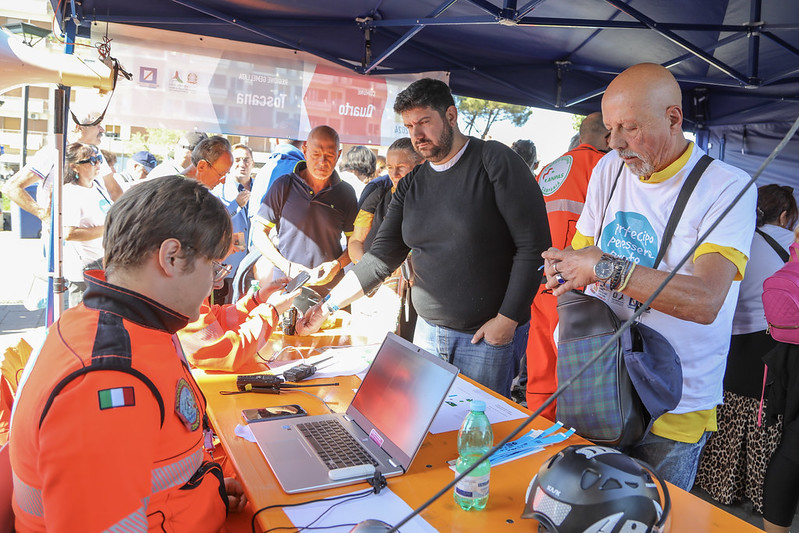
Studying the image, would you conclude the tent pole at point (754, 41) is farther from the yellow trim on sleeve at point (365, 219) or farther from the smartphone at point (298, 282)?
the smartphone at point (298, 282)

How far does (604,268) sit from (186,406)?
102 centimetres

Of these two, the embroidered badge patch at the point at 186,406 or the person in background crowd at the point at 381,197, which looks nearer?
the embroidered badge patch at the point at 186,406

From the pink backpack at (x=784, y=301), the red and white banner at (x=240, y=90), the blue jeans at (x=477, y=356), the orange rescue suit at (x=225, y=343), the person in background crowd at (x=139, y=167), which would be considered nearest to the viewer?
the orange rescue suit at (x=225, y=343)

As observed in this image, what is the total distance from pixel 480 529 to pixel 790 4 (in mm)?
4086

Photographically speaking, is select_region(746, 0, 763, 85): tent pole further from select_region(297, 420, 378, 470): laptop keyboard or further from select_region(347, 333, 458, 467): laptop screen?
select_region(297, 420, 378, 470): laptop keyboard

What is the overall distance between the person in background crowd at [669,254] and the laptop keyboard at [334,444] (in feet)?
2.25

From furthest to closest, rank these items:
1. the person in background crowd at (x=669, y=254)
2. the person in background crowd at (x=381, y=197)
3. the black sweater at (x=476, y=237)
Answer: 1. the person in background crowd at (x=381, y=197)
2. the black sweater at (x=476, y=237)
3. the person in background crowd at (x=669, y=254)

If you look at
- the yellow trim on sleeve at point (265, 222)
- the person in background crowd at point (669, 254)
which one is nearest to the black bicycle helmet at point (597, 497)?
the person in background crowd at point (669, 254)

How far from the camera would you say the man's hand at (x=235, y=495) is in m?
1.38

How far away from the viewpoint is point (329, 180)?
12.5 feet

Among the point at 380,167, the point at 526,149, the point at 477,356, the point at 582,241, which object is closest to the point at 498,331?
the point at 477,356

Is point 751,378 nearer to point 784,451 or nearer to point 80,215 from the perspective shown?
point 784,451

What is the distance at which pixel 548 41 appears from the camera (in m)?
4.77

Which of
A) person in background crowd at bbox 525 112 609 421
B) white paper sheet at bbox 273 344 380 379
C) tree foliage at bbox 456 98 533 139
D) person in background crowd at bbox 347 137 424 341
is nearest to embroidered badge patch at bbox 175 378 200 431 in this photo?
white paper sheet at bbox 273 344 380 379
